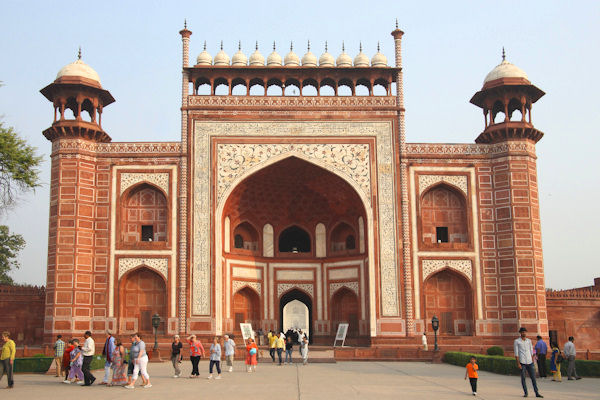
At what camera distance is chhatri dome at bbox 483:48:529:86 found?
27067 millimetres

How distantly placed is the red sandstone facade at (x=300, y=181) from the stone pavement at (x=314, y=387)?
806cm

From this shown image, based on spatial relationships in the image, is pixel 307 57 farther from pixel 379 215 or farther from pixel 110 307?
pixel 110 307

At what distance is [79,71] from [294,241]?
1154 cm

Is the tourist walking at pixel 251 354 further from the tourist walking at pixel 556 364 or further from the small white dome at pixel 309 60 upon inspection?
the small white dome at pixel 309 60

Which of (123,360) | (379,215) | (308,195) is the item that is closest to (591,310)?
(379,215)

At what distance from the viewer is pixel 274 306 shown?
1144 inches

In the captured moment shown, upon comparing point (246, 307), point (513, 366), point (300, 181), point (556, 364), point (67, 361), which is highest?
point (300, 181)

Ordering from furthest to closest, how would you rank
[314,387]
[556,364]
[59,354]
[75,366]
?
[59,354], [556,364], [75,366], [314,387]

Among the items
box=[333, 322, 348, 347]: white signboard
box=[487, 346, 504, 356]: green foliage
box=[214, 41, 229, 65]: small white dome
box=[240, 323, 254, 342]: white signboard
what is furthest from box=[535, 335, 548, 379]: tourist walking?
box=[214, 41, 229, 65]: small white dome

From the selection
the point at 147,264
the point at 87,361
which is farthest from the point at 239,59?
the point at 87,361

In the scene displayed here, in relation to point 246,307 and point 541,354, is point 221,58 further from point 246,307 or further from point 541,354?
point 541,354

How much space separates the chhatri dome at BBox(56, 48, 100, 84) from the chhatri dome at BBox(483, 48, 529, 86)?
15558 mm

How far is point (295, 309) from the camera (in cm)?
3056

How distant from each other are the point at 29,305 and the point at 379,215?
1395 centimetres
